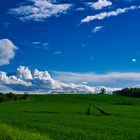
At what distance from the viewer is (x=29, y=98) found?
135125 mm

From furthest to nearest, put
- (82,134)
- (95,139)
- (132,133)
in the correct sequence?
(132,133), (82,134), (95,139)

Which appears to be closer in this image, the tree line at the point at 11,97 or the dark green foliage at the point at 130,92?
the tree line at the point at 11,97

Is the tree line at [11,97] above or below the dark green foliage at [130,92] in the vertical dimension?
below

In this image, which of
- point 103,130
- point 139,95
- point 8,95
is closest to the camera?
point 103,130

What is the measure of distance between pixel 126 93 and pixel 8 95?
5785 centimetres

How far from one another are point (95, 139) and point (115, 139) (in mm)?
1335

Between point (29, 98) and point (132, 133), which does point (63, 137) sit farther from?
point (29, 98)

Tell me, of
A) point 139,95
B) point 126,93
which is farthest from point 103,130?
point 126,93

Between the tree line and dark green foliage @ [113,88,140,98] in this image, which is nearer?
the tree line

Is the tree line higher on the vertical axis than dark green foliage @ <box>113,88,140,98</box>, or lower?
lower

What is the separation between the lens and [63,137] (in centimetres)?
2738

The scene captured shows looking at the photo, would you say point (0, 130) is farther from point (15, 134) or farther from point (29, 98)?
point (29, 98)

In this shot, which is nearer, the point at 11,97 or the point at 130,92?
the point at 11,97

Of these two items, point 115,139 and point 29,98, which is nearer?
point 115,139
